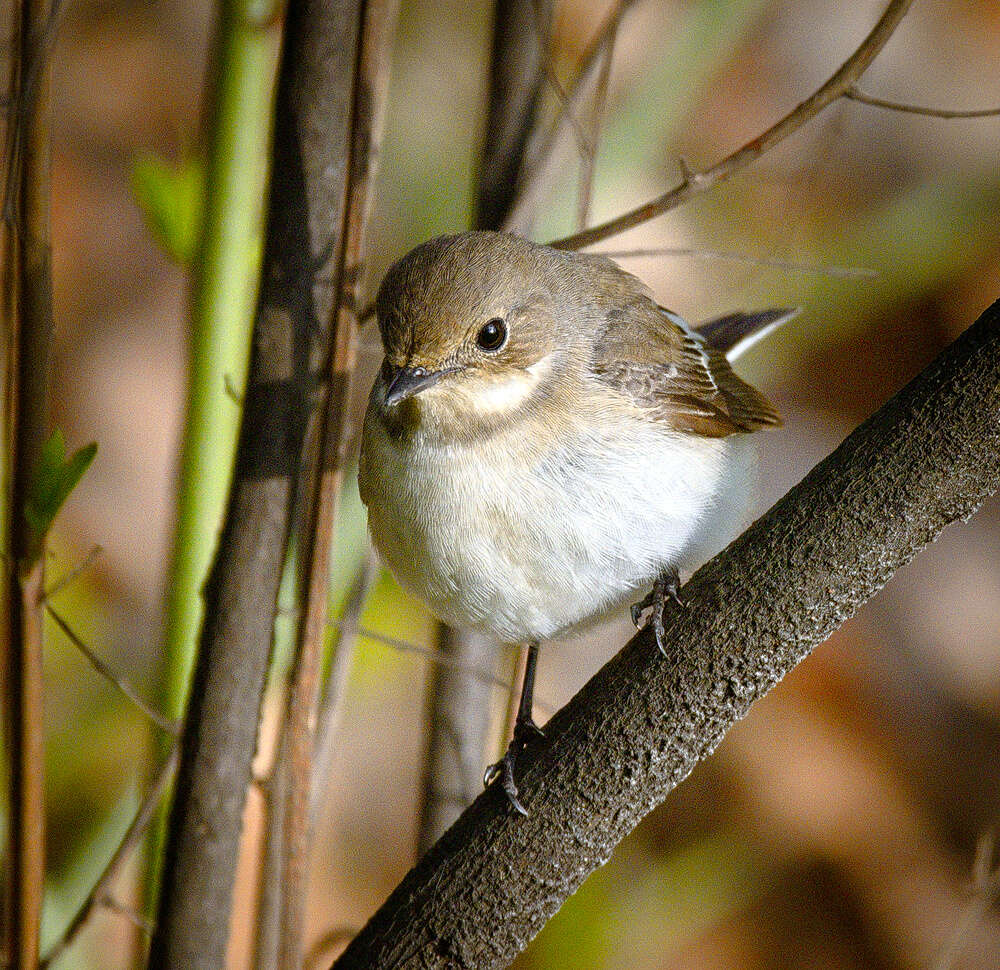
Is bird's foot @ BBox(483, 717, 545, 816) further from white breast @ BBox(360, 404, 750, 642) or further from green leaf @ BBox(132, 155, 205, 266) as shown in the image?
green leaf @ BBox(132, 155, 205, 266)

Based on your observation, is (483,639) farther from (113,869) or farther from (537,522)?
(113,869)

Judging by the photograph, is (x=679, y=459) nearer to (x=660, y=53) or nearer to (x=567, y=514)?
(x=567, y=514)

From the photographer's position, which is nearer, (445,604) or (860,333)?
(445,604)

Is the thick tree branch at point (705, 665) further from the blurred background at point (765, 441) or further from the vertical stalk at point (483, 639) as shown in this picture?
the blurred background at point (765, 441)

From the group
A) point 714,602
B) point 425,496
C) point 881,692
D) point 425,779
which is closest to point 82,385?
point 425,779

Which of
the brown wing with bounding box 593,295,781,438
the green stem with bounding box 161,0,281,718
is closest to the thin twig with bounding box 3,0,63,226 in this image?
the green stem with bounding box 161,0,281,718
